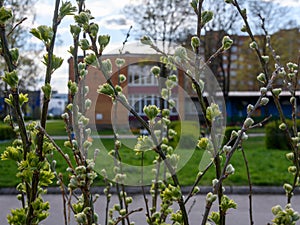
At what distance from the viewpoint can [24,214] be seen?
60 cm

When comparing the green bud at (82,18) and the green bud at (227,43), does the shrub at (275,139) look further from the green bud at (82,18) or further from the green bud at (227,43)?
the green bud at (82,18)

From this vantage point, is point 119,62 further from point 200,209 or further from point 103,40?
point 200,209

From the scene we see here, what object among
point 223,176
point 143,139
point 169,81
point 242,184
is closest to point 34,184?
point 143,139

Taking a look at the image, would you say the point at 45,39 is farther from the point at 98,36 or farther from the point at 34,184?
the point at 34,184

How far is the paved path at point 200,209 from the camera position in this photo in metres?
4.11

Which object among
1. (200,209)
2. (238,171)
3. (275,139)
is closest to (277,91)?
(200,209)

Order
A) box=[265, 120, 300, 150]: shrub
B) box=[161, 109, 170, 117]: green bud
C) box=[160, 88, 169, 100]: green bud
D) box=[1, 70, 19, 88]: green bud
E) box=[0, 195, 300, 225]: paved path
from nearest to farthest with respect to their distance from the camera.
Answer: box=[1, 70, 19, 88]: green bud < box=[161, 109, 170, 117]: green bud < box=[160, 88, 169, 100]: green bud < box=[0, 195, 300, 225]: paved path < box=[265, 120, 300, 150]: shrub

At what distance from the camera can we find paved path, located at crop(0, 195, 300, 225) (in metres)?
4.11

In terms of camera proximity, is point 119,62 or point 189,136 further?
point 189,136

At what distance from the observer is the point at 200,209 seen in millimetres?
4582

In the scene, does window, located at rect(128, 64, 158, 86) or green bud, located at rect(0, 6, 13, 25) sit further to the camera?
window, located at rect(128, 64, 158, 86)

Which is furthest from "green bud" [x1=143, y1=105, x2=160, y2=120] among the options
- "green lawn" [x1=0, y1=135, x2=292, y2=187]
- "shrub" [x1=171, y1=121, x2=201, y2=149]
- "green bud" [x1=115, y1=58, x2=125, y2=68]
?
"green lawn" [x1=0, y1=135, x2=292, y2=187]

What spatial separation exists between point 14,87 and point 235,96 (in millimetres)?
21752

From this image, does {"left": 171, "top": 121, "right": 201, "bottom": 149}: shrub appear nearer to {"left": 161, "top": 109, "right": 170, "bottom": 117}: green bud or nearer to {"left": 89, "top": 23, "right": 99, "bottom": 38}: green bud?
{"left": 161, "top": 109, "right": 170, "bottom": 117}: green bud
